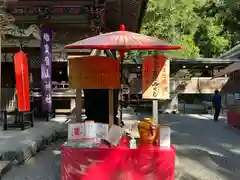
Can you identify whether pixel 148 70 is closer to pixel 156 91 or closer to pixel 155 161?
pixel 156 91

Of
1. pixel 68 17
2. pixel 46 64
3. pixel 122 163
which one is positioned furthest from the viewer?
pixel 46 64

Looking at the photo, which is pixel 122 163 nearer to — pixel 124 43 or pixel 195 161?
pixel 124 43

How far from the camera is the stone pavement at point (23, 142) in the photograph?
7409mm

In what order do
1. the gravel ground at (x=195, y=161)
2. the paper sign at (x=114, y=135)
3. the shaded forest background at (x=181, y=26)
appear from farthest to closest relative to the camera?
the shaded forest background at (x=181, y=26) → the gravel ground at (x=195, y=161) → the paper sign at (x=114, y=135)

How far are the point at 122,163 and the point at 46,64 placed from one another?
7.87 m

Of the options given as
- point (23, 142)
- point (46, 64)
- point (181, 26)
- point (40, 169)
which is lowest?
point (40, 169)

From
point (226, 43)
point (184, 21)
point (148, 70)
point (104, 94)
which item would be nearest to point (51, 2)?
point (104, 94)

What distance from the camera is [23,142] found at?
28.7 feet

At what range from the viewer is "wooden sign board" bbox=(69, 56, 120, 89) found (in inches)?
247

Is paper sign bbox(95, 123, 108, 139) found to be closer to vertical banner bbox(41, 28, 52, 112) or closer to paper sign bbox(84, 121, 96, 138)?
paper sign bbox(84, 121, 96, 138)

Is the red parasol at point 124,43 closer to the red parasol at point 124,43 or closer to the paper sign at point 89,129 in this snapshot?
the red parasol at point 124,43

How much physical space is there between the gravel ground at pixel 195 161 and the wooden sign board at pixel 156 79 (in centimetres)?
189

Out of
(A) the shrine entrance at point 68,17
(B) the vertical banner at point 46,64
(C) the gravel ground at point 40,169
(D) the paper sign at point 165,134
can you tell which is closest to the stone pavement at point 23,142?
(C) the gravel ground at point 40,169

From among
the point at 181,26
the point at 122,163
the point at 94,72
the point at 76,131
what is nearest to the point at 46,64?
the point at 94,72
